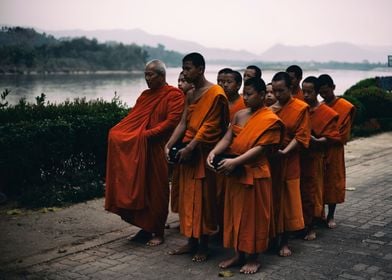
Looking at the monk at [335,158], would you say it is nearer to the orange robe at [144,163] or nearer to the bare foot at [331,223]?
the bare foot at [331,223]

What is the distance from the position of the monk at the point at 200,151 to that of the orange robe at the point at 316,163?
1.22 m

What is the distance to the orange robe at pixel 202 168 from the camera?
4.64 metres

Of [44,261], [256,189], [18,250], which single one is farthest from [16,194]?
[256,189]

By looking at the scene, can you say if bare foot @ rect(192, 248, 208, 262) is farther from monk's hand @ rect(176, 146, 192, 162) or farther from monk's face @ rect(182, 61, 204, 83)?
monk's face @ rect(182, 61, 204, 83)

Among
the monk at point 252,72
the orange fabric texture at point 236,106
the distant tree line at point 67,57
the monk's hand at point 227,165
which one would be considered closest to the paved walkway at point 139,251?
the monk's hand at point 227,165

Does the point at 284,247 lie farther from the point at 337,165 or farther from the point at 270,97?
the point at 270,97

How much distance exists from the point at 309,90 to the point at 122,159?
2283mm

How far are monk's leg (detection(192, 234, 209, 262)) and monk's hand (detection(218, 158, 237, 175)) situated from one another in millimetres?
916

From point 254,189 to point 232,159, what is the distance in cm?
36

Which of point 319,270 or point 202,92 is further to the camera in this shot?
point 202,92

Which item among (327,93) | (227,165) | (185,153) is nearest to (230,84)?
(185,153)

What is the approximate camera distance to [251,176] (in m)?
4.33

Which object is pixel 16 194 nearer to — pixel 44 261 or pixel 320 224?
pixel 44 261

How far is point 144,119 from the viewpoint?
5.42 metres
